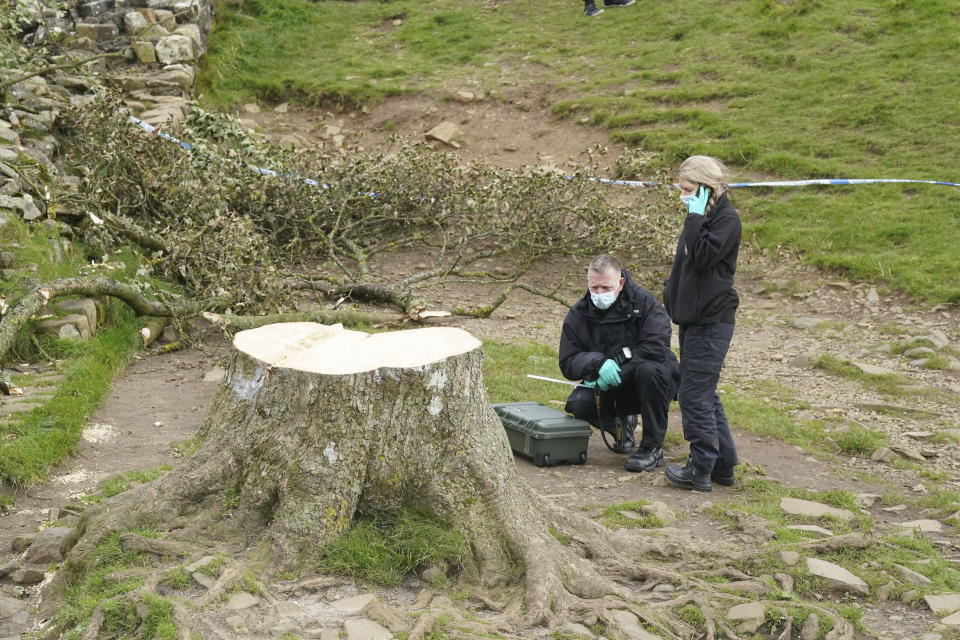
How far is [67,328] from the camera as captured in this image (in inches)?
301

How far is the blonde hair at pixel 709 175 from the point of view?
18.3ft

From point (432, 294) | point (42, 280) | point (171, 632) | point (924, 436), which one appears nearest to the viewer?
point (171, 632)

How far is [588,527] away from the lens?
4656 millimetres

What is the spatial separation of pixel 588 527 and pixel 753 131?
1025 centimetres

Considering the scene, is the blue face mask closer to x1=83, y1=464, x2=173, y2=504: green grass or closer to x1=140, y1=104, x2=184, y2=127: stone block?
x1=83, y1=464, x2=173, y2=504: green grass

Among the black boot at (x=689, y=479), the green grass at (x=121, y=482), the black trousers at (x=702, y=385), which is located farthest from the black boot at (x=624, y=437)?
the green grass at (x=121, y=482)

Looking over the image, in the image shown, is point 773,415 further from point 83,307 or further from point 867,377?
point 83,307

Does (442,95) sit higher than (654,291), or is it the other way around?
(442,95)

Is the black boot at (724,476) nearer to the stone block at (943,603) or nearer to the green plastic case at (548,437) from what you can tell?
the green plastic case at (548,437)

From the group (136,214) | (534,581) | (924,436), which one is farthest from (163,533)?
(136,214)

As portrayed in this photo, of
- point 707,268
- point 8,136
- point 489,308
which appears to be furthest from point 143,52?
point 707,268

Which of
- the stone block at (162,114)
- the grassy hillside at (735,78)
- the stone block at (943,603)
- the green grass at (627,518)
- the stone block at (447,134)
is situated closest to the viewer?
the stone block at (943,603)

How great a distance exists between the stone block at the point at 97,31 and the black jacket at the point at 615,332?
1110 centimetres

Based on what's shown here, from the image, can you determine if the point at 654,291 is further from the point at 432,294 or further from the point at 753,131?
the point at 753,131
